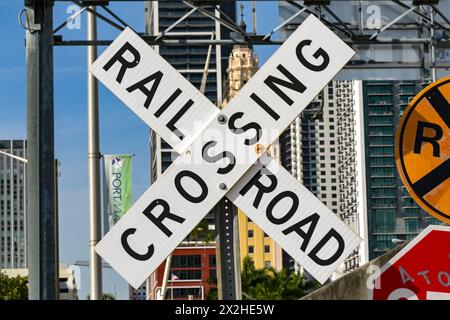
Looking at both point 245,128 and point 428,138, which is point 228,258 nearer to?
point 245,128

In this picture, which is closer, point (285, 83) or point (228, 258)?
point (285, 83)

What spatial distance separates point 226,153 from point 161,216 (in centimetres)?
48

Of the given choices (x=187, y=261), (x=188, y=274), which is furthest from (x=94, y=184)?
(x=188, y=274)

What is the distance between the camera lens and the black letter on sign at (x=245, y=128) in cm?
562

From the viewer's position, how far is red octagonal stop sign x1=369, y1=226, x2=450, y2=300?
4.91 metres

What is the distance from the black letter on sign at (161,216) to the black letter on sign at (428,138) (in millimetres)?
1302

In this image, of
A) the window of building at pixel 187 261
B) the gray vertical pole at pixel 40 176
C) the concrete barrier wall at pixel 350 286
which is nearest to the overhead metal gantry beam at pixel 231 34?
the gray vertical pole at pixel 40 176

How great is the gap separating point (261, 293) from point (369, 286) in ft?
288

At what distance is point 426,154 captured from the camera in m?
5.39

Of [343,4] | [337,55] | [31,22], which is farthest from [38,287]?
[343,4]

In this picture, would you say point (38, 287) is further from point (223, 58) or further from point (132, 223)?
point (223, 58)

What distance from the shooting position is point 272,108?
5.67 meters

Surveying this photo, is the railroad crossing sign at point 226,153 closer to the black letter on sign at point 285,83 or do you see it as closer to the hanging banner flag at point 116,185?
the black letter on sign at point 285,83

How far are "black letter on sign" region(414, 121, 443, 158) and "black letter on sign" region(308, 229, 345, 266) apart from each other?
0.61m
